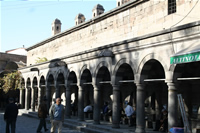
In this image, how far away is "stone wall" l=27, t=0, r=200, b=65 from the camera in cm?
1254

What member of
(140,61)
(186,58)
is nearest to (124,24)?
(140,61)

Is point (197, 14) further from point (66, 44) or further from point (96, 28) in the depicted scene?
point (66, 44)

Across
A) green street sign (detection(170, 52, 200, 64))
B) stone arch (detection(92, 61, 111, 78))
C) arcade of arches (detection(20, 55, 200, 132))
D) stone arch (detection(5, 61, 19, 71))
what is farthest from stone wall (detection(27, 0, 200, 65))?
stone arch (detection(5, 61, 19, 71))

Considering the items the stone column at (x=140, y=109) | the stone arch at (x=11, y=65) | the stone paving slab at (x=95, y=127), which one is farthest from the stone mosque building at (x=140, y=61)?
the stone arch at (x=11, y=65)

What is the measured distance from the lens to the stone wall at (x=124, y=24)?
12.5 m

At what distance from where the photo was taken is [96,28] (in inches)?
722

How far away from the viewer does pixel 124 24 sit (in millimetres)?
15766

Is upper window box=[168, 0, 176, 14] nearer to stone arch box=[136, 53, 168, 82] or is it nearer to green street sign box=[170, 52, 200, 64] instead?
stone arch box=[136, 53, 168, 82]

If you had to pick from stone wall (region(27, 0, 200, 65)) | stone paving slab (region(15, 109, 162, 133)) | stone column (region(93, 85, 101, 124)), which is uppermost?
stone wall (region(27, 0, 200, 65))

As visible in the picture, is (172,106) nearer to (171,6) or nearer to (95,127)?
(95,127)

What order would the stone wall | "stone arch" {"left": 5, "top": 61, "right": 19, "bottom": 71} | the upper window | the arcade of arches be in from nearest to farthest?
the arcade of arches
the stone wall
the upper window
"stone arch" {"left": 5, "top": 61, "right": 19, "bottom": 71}

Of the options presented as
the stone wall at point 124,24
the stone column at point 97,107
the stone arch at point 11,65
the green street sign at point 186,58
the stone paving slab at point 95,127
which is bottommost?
the stone paving slab at point 95,127

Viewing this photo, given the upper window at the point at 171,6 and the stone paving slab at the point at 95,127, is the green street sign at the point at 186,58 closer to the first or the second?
the stone paving slab at the point at 95,127

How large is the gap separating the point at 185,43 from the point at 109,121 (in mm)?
7935
